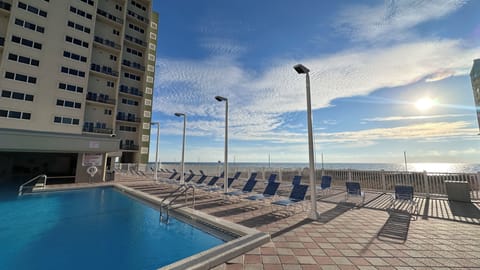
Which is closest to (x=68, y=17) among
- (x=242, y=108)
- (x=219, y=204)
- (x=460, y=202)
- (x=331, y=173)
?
(x=242, y=108)

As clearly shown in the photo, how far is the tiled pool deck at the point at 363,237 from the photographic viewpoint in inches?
127

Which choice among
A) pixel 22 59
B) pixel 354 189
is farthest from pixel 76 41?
pixel 354 189

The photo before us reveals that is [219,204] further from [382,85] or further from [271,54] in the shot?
[382,85]

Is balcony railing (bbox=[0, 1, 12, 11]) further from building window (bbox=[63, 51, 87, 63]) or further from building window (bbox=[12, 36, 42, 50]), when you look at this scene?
building window (bbox=[63, 51, 87, 63])

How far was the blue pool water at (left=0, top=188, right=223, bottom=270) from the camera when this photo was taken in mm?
4176

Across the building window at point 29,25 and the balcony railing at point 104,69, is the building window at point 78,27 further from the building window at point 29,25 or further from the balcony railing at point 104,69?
the balcony railing at point 104,69

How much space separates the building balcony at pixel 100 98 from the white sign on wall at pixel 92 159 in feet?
35.8

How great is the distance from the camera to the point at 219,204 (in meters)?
7.61

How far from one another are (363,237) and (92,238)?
6.83 metres

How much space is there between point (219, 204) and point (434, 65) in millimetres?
10602

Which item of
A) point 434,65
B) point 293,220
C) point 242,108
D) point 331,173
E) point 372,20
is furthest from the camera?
point 242,108

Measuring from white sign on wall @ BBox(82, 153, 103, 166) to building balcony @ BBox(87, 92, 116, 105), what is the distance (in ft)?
35.8

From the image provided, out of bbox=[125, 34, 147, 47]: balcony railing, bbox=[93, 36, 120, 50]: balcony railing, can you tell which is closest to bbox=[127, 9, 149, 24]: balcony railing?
bbox=[125, 34, 147, 47]: balcony railing

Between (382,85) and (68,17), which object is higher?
(68,17)
